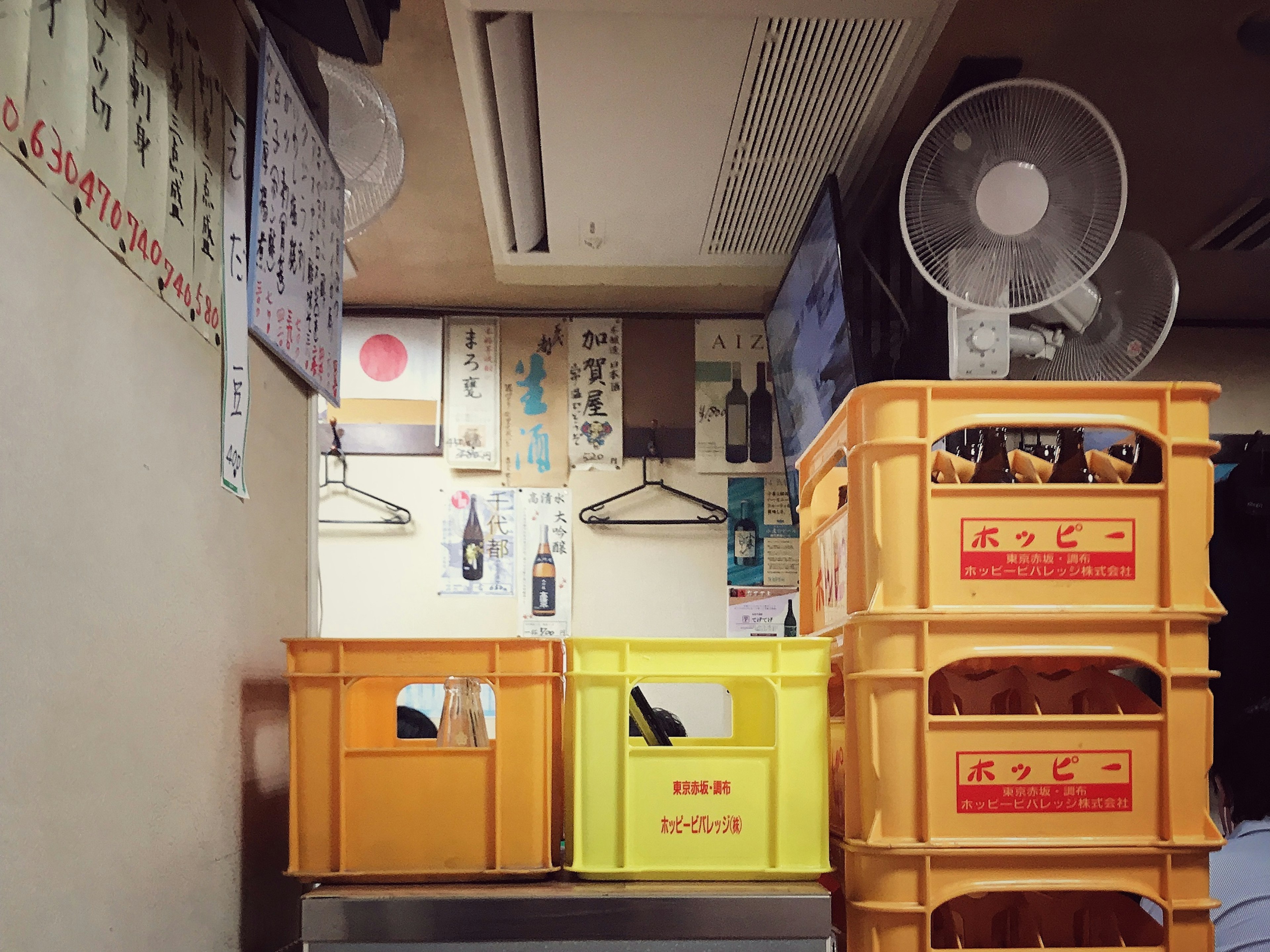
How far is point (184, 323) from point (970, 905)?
1.46m

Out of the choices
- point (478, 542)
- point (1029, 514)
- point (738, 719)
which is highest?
point (1029, 514)

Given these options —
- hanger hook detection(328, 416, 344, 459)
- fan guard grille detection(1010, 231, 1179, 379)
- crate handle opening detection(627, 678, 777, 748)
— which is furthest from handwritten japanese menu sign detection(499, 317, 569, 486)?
fan guard grille detection(1010, 231, 1179, 379)

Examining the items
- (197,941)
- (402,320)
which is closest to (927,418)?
(197,941)

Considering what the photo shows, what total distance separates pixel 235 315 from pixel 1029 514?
1220 millimetres

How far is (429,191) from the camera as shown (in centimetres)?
281

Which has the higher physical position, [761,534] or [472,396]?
[472,396]

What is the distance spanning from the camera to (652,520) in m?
3.75

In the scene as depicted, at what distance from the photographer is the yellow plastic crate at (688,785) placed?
1.33m

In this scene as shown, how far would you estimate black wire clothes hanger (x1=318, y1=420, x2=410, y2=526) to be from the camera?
3689 mm

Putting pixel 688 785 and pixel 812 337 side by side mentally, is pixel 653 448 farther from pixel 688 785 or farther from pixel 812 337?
pixel 688 785

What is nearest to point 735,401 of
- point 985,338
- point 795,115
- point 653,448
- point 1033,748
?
point 653,448

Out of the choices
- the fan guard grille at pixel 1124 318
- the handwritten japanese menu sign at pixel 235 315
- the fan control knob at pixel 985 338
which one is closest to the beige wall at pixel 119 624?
the handwritten japanese menu sign at pixel 235 315

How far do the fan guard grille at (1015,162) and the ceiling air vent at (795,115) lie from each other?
0.29 m

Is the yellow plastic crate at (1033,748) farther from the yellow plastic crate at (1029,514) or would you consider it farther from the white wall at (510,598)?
the white wall at (510,598)
